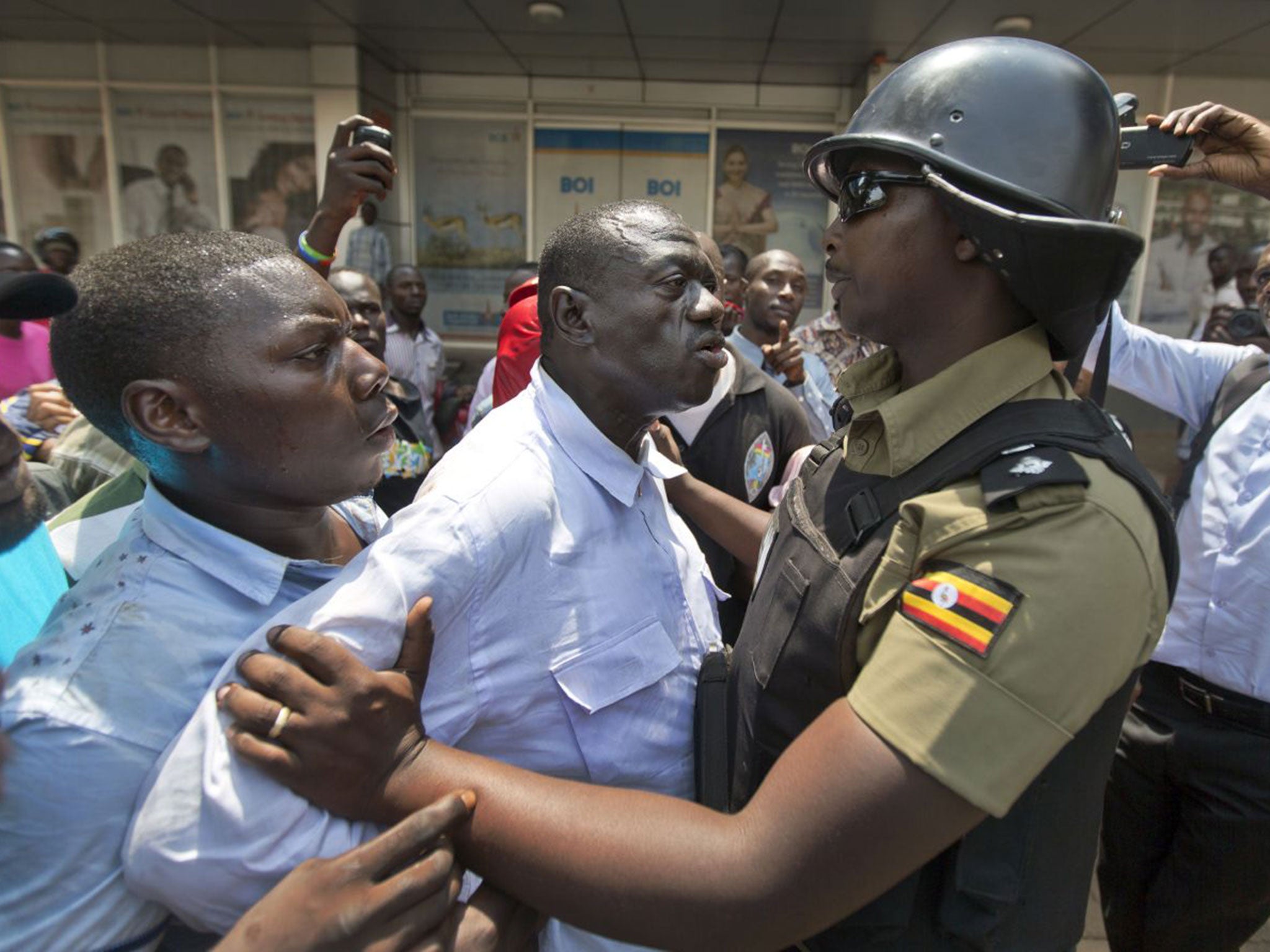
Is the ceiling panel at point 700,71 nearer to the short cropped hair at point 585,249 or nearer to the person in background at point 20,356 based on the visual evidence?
the person in background at point 20,356

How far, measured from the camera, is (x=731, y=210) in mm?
9695

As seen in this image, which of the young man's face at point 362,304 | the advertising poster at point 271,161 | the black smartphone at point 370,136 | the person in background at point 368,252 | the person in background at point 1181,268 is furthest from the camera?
the person in background at point 1181,268

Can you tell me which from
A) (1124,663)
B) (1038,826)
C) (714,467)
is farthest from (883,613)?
(714,467)

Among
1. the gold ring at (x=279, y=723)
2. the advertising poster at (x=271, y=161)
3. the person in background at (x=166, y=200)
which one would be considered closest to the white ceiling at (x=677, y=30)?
the advertising poster at (x=271, y=161)

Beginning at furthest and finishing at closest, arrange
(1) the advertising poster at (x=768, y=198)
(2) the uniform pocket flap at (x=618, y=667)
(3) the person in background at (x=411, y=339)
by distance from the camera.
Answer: (1) the advertising poster at (x=768, y=198) < (3) the person in background at (x=411, y=339) < (2) the uniform pocket flap at (x=618, y=667)

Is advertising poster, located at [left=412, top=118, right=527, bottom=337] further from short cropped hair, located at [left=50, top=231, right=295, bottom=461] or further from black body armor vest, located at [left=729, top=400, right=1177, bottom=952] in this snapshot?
black body armor vest, located at [left=729, top=400, right=1177, bottom=952]

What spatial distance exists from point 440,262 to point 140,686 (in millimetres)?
9401

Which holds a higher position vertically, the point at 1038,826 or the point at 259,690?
the point at 259,690

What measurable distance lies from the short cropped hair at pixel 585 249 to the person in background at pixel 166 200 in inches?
362

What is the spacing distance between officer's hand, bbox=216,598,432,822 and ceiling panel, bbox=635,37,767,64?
26.9ft

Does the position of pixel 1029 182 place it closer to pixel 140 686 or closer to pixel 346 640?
pixel 346 640

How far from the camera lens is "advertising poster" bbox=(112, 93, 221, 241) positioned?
916 cm

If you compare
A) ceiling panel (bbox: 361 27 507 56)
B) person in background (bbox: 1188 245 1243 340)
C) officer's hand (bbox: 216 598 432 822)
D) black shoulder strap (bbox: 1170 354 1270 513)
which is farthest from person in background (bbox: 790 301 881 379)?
person in background (bbox: 1188 245 1243 340)

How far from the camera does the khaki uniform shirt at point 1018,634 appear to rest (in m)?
0.94
